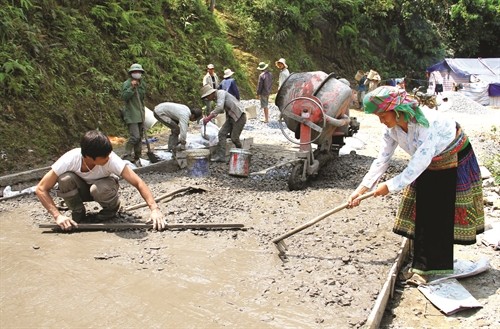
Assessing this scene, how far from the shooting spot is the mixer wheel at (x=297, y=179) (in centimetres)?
674

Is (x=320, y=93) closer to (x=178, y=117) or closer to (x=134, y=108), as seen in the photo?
(x=178, y=117)

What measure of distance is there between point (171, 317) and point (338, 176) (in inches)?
188

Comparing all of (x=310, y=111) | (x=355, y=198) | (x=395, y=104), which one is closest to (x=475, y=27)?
(x=310, y=111)

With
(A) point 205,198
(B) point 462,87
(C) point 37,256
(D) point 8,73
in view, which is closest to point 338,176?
(A) point 205,198

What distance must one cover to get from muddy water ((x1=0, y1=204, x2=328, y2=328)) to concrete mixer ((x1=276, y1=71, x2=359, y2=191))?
Answer: 2.43 metres

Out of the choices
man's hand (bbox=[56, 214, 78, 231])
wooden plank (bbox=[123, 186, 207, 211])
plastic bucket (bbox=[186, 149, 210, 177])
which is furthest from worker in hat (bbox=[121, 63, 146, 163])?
man's hand (bbox=[56, 214, 78, 231])

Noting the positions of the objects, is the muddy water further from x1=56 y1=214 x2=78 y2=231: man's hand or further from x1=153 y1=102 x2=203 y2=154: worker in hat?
x1=153 y1=102 x2=203 y2=154: worker in hat

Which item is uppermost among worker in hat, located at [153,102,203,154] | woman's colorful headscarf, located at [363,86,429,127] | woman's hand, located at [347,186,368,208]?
woman's colorful headscarf, located at [363,86,429,127]

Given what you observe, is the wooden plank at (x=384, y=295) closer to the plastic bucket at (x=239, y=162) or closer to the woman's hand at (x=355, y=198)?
the woman's hand at (x=355, y=198)

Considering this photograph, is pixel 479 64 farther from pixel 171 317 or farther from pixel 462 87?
pixel 171 317

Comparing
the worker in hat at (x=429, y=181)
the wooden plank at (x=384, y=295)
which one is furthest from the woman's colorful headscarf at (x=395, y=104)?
the wooden plank at (x=384, y=295)

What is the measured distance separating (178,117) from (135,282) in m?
4.17

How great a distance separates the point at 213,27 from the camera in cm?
1641

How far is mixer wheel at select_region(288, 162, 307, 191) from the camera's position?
22.1 ft
